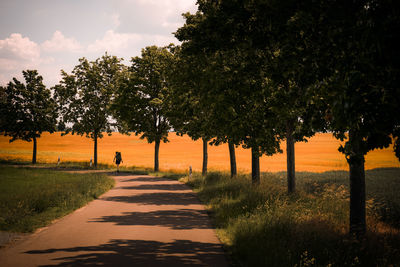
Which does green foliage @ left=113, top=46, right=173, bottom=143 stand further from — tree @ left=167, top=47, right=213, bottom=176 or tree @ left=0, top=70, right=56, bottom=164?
tree @ left=0, top=70, right=56, bottom=164

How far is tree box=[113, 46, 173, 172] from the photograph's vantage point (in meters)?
30.8

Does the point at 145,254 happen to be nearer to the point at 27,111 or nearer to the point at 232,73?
the point at 232,73

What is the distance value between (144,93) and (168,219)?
2331 centimetres

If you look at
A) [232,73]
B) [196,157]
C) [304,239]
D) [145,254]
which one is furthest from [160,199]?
[196,157]

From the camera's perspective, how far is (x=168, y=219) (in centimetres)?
985

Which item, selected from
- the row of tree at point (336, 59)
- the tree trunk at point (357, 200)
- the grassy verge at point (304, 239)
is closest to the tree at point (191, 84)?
the row of tree at point (336, 59)

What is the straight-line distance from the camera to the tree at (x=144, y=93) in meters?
30.8

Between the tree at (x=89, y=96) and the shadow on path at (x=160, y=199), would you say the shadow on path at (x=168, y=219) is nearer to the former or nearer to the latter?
the shadow on path at (x=160, y=199)

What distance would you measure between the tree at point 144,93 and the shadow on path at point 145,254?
24.0 meters

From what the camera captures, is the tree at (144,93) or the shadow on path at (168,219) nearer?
the shadow on path at (168,219)

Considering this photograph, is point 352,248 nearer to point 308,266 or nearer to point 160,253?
point 308,266

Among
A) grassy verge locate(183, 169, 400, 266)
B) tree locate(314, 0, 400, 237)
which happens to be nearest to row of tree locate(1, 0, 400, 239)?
tree locate(314, 0, 400, 237)

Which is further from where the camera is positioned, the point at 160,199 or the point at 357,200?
the point at 160,199

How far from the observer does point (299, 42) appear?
5.39 metres
